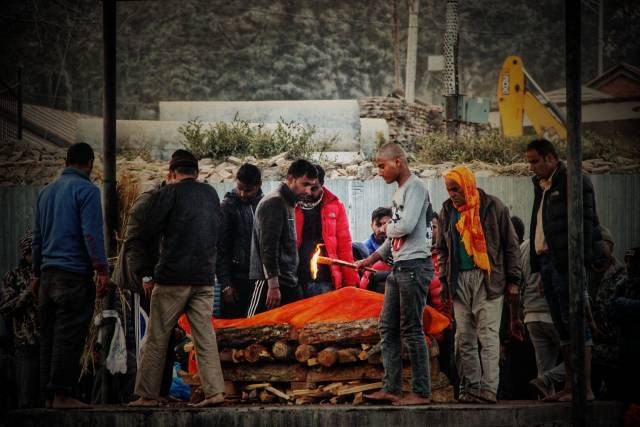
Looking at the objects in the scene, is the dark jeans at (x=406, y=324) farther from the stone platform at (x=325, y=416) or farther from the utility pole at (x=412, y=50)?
the utility pole at (x=412, y=50)

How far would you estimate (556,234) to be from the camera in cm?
837

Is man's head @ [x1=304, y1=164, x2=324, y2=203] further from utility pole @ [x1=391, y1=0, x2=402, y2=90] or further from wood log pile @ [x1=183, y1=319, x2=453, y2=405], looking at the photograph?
utility pole @ [x1=391, y1=0, x2=402, y2=90]

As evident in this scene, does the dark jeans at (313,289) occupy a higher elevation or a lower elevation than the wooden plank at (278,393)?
higher

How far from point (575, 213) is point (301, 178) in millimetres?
3141

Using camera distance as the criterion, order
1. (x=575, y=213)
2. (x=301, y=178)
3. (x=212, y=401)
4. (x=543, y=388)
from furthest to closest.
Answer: (x=301, y=178) → (x=543, y=388) → (x=212, y=401) → (x=575, y=213)

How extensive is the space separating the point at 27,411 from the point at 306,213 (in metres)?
3.53

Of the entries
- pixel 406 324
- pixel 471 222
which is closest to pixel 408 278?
pixel 406 324

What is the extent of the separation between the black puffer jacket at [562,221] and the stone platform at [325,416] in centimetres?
123

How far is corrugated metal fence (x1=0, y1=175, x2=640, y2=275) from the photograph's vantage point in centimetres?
1055

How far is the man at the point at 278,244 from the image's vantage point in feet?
32.3

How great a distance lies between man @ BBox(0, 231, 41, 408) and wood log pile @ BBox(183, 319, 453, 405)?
6.23ft

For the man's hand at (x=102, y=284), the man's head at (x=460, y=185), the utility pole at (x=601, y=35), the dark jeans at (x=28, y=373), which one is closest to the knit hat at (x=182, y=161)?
the man's hand at (x=102, y=284)

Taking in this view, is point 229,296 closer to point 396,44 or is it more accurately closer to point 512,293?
point 512,293

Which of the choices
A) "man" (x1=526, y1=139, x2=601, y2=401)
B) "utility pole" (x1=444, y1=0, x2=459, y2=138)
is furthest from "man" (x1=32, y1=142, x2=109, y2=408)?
"utility pole" (x1=444, y1=0, x2=459, y2=138)
